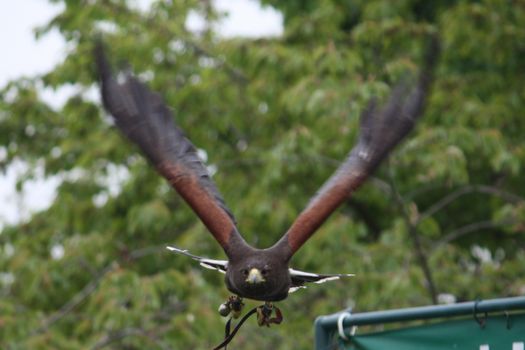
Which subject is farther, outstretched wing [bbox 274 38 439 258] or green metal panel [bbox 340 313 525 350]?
outstretched wing [bbox 274 38 439 258]

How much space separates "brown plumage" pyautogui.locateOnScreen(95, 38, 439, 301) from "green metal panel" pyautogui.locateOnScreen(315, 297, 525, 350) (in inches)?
20.4

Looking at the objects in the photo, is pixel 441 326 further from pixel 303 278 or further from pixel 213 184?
pixel 213 184

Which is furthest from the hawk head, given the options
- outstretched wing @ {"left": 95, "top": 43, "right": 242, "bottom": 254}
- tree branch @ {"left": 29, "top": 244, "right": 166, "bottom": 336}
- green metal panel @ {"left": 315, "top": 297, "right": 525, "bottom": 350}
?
tree branch @ {"left": 29, "top": 244, "right": 166, "bottom": 336}

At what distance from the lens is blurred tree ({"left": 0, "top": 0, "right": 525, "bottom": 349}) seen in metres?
8.71

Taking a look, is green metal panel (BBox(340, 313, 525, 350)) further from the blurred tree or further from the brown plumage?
the blurred tree

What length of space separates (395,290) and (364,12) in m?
3.31

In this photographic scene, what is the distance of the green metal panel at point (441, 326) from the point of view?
3863mm

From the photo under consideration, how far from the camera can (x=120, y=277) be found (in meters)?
8.41

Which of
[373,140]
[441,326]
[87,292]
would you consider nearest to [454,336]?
[441,326]

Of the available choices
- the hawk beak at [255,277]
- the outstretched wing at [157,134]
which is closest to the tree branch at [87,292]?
the outstretched wing at [157,134]

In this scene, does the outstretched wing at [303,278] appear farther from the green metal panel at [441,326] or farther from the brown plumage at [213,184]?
the green metal panel at [441,326]

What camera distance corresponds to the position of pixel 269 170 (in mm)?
9258

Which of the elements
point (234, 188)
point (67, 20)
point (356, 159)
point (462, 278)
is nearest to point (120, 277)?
point (234, 188)

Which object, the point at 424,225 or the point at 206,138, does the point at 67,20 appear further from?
the point at 424,225
